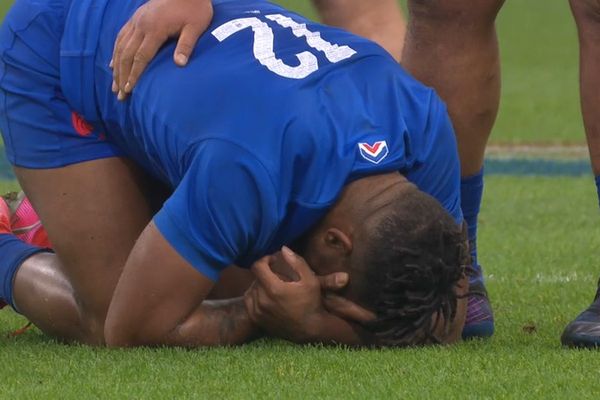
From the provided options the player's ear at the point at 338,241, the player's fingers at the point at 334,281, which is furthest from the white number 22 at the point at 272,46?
the player's fingers at the point at 334,281

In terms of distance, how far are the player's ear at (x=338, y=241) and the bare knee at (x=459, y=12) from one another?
1.16 m

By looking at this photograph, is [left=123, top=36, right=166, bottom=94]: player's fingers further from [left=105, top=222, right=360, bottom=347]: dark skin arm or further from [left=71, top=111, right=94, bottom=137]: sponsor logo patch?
[left=105, top=222, right=360, bottom=347]: dark skin arm

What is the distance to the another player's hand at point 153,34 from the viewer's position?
14.3 ft

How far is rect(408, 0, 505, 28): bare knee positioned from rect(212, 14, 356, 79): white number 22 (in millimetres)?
641

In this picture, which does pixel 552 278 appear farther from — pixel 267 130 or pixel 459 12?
pixel 267 130

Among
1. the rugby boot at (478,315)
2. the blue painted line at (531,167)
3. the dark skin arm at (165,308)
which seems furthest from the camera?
the blue painted line at (531,167)

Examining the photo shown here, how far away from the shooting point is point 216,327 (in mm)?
4316

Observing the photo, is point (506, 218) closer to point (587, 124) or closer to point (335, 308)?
point (587, 124)

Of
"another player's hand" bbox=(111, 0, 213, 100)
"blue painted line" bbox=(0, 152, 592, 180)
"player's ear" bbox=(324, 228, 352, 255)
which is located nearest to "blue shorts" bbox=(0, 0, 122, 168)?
"another player's hand" bbox=(111, 0, 213, 100)

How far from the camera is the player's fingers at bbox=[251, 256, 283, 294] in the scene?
413 cm

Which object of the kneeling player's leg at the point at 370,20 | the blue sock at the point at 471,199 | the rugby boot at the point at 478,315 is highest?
the kneeling player's leg at the point at 370,20

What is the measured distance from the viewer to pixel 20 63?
186 inches

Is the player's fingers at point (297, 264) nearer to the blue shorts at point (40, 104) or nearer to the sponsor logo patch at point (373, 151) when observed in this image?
the sponsor logo patch at point (373, 151)

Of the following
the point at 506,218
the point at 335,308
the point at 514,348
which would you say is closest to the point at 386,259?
the point at 335,308
